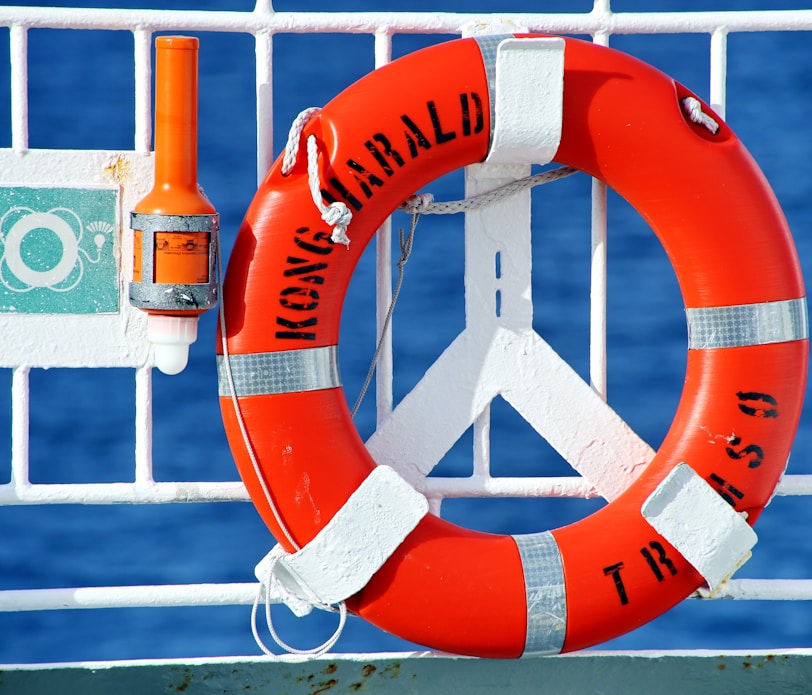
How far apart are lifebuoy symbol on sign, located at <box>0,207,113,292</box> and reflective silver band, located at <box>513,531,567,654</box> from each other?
89 cm

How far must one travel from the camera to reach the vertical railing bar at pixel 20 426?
2.04 m

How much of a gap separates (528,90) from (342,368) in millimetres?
2426

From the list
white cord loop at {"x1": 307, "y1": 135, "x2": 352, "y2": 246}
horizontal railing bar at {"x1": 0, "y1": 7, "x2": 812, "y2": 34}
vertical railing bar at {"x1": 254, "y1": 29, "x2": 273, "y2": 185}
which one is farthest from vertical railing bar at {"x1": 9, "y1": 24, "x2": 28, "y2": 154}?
white cord loop at {"x1": 307, "y1": 135, "x2": 352, "y2": 246}

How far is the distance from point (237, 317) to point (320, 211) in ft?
0.71

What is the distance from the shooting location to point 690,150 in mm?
1974

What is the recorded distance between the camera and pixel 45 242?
6.79 feet

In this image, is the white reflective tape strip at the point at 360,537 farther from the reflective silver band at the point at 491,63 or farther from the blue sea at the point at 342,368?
the blue sea at the point at 342,368

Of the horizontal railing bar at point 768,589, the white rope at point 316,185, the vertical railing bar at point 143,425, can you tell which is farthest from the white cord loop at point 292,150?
the horizontal railing bar at point 768,589

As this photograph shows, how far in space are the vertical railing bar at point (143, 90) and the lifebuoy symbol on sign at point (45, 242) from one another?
0.16 m

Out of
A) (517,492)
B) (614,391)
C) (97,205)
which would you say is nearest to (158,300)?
(97,205)

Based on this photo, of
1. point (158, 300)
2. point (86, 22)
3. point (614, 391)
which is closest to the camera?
point (158, 300)

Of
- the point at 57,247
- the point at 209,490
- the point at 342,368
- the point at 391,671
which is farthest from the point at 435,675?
the point at 342,368

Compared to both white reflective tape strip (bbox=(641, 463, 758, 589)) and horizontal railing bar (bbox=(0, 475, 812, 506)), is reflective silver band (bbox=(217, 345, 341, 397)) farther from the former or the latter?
white reflective tape strip (bbox=(641, 463, 758, 589))

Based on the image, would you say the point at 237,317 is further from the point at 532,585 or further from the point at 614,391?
the point at 614,391
